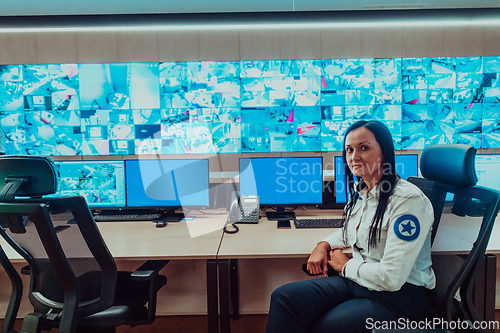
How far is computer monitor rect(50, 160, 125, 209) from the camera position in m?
2.06

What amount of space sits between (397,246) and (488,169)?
154 cm

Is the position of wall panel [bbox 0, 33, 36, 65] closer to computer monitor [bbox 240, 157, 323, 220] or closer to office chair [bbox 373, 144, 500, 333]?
computer monitor [bbox 240, 157, 323, 220]

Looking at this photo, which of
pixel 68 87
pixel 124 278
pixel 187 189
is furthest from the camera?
pixel 68 87

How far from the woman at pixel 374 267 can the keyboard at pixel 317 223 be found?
45 centimetres

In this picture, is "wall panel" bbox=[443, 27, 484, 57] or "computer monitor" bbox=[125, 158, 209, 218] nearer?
"computer monitor" bbox=[125, 158, 209, 218]

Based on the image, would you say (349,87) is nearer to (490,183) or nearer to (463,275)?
(490,183)

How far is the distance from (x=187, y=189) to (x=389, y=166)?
1.38 meters

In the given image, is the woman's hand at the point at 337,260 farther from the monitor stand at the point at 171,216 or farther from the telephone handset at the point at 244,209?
the monitor stand at the point at 171,216

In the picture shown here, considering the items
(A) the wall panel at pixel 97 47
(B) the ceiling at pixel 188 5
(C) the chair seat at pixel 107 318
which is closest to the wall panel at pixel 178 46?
(B) the ceiling at pixel 188 5

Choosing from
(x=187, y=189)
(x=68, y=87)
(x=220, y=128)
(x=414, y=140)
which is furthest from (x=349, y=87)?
(x=68, y=87)

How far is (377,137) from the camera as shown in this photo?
1.24 metres

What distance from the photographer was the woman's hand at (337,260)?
133 centimetres

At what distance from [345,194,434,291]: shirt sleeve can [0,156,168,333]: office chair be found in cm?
105

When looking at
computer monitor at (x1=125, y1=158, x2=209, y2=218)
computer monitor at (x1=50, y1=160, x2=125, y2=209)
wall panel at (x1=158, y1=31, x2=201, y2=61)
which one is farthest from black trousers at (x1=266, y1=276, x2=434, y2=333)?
wall panel at (x1=158, y1=31, x2=201, y2=61)
